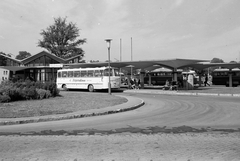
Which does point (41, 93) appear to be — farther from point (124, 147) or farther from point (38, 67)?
point (38, 67)

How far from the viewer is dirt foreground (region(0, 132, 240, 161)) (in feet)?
16.3

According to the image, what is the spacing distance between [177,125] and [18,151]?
5.43 m

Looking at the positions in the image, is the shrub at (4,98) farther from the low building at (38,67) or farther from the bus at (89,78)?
the low building at (38,67)

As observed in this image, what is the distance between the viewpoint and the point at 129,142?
616 cm

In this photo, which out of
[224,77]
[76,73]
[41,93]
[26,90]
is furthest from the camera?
[224,77]

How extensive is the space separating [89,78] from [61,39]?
44137 millimetres

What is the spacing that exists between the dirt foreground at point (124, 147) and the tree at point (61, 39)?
62253mm

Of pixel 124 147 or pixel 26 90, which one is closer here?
pixel 124 147

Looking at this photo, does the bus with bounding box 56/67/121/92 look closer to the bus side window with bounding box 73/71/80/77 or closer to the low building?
the bus side window with bounding box 73/71/80/77

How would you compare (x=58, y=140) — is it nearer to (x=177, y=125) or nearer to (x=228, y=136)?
(x=177, y=125)

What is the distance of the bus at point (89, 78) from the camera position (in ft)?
92.0

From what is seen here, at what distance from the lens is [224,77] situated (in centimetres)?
4416

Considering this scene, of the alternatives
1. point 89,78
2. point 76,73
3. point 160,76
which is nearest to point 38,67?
point 76,73

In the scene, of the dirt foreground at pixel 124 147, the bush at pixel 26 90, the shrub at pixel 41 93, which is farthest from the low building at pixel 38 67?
the dirt foreground at pixel 124 147
